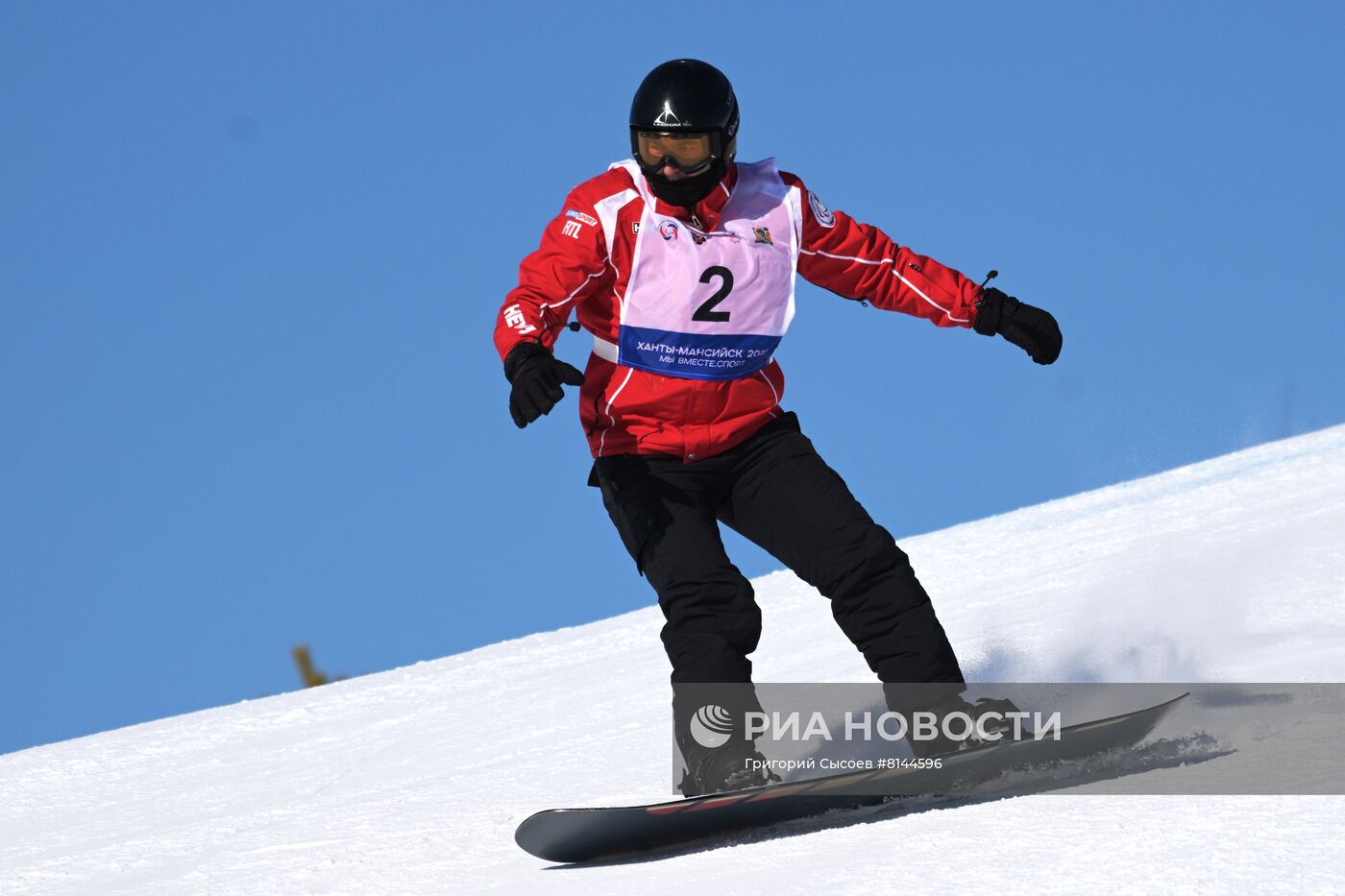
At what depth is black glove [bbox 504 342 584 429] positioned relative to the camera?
3814mm

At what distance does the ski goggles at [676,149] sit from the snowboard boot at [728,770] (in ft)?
4.95

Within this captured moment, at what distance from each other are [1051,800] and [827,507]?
3.10ft

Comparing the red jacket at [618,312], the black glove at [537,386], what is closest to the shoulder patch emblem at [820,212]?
the red jacket at [618,312]

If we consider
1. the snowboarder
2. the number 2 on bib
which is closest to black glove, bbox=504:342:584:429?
the snowboarder

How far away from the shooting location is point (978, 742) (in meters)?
3.94

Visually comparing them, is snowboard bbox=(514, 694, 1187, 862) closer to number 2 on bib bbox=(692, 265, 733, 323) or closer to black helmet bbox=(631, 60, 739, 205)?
number 2 on bib bbox=(692, 265, 733, 323)

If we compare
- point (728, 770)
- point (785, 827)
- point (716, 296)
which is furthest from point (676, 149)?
point (785, 827)

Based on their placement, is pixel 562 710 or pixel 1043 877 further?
pixel 562 710

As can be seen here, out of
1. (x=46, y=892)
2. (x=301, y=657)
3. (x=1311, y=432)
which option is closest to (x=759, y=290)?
(x=46, y=892)

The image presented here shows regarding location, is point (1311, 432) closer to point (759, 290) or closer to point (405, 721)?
point (405, 721)

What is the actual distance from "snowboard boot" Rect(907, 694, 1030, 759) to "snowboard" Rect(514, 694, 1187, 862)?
77 mm

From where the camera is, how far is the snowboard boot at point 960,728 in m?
3.94

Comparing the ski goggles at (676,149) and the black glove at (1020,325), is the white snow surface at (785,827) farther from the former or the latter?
the ski goggles at (676,149)

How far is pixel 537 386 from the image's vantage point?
3812 millimetres
